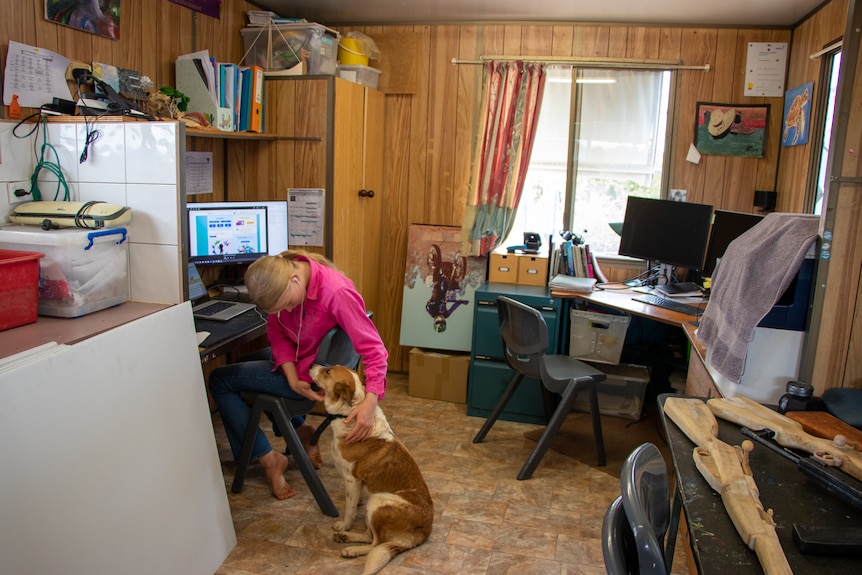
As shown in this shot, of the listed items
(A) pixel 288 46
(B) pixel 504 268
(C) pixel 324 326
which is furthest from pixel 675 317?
(A) pixel 288 46

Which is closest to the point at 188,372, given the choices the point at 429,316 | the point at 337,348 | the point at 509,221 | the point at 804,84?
the point at 337,348

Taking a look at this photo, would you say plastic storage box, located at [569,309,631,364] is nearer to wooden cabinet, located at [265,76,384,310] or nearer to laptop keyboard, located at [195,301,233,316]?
wooden cabinet, located at [265,76,384,310]

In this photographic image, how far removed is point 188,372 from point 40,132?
40.1 inches

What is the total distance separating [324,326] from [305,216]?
1.27 metres

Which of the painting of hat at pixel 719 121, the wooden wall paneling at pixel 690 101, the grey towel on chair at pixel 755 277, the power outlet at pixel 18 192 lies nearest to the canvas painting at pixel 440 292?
the wooden wall paneling at pixel 690 101

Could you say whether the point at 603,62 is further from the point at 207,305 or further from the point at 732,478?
the point at 732,478

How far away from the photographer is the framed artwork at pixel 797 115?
369 centimetres

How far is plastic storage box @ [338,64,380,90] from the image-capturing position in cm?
405

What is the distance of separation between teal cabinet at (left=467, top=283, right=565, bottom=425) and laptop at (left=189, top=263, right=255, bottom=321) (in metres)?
1.33

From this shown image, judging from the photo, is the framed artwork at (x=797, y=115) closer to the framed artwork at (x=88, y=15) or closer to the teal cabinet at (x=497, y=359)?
the teal cabinet at (x=497, y=359)


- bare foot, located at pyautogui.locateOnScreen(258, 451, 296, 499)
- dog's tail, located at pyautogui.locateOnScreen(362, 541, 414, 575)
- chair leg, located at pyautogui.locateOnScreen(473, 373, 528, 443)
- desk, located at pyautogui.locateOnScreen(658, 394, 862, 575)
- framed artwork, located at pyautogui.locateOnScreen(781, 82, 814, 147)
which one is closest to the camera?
desk, located at pyautogui.locateOnScreen(658, 394, 862, 575)

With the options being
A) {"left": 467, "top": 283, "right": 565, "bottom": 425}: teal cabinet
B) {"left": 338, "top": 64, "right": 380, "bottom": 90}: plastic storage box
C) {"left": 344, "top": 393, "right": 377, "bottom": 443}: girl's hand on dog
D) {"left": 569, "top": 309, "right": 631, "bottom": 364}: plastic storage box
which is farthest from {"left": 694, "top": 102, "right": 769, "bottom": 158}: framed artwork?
{"left": 344, "top": 393, "right": 377, "bottom": 443}: girl's hand on dog

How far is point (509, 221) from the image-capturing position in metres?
4.29

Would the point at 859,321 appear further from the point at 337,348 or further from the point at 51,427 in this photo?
the point at 51,427
